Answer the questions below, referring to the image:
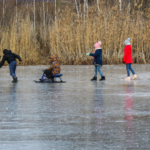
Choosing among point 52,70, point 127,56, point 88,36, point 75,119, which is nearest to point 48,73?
point 52,70

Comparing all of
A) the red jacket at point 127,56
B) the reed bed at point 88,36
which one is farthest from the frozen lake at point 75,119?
the reed bed at point 88,36

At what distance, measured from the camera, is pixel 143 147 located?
620 cm

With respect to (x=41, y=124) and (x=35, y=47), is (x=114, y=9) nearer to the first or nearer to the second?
(x=35, y=47)

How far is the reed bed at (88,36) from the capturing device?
95.7 feet

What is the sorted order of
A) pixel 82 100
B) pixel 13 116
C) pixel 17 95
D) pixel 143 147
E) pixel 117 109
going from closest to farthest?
pixel 143 147, pixel 13 116, pixel 117 109, pixel 82 100, pixel 17 95

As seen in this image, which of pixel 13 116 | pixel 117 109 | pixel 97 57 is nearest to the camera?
pixel 13 116

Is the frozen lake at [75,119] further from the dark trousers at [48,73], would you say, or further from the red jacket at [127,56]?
the red jacket at [127,56]

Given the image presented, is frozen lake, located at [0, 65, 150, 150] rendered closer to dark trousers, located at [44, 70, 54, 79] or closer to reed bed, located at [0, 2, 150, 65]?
dark trousers, located at [44, 70, 54, 79]

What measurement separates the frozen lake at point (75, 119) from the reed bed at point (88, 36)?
15146mm

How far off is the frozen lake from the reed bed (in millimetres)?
15146

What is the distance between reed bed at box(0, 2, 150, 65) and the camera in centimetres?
2917

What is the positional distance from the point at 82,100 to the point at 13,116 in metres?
2.99

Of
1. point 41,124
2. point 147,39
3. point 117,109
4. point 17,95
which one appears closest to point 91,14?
point 147,39

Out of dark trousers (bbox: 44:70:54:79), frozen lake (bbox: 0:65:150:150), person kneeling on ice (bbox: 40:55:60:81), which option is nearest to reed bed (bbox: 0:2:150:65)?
person kneeling on ice (bbox: 40:55:60:81)
